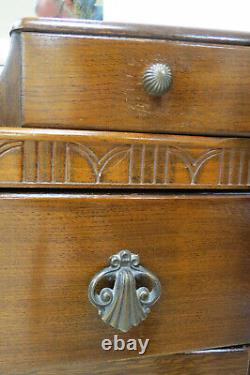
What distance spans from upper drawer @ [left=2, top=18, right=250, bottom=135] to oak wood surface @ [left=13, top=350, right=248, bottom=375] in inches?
12.5

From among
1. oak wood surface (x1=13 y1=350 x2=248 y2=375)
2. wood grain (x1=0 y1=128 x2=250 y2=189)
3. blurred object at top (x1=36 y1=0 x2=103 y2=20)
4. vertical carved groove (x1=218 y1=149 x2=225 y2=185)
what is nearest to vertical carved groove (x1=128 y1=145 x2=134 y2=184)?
wood grain (x1=0 y1=128 x2=250 y2=189)

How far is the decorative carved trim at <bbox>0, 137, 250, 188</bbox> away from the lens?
44 centimetres

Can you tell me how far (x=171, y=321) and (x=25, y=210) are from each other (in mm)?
248

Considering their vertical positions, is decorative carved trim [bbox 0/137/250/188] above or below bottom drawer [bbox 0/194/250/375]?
above

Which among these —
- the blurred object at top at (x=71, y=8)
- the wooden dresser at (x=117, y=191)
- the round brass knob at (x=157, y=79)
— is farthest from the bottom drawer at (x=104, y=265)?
the blurred object at top at (x=71, y=8)

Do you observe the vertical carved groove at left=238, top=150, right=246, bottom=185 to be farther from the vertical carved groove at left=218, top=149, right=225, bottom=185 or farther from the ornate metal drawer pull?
the ornate metal drawer pull

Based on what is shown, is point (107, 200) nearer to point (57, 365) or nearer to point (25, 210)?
point (25, 210)

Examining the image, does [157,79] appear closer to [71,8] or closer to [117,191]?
[117,191]

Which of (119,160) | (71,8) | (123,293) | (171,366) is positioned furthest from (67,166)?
(71,8)

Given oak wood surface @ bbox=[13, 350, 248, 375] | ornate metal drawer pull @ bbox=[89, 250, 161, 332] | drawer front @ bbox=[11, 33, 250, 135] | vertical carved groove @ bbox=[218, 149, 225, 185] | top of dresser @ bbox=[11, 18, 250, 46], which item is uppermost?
top of dresser @ bbox=[11, 18, 250, 46]

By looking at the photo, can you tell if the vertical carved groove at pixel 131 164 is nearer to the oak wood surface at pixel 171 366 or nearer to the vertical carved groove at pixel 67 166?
the vertical carved groove at pixel 67 166

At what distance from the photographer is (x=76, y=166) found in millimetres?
447

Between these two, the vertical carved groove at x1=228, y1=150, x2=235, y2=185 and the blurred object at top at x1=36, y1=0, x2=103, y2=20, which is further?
the blurred object at top at x1=36, y1=0, x2=103, y2=20

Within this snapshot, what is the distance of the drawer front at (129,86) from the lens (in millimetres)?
432
